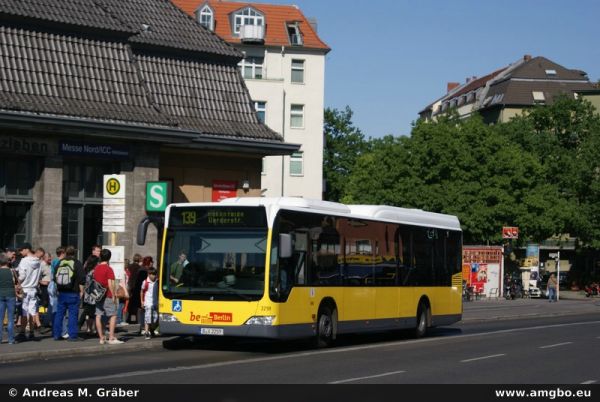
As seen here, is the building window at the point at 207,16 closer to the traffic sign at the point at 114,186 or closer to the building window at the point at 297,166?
the building window at the point at 297,166

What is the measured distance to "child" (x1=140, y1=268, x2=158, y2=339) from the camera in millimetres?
24625

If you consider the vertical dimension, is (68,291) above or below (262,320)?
above

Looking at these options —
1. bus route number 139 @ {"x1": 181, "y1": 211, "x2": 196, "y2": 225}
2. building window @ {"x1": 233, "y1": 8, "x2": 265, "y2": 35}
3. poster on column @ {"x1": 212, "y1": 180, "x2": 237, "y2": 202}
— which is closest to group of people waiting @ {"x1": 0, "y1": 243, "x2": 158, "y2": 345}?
bus route number 139 @ {"x1": 181, "y1": 211, "x2": 196, "y2": 225}

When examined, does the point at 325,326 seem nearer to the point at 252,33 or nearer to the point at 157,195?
the point at 157,195

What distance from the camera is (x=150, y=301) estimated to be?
24.7m

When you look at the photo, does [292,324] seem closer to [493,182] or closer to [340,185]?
[493,182]

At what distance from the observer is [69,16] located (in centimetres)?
3191

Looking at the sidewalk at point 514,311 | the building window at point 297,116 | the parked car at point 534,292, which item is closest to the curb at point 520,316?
the sidewalk at point 514,311

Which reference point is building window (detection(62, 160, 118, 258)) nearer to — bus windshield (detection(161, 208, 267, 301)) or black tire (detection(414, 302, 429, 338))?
black tire (detection(414, 302, 429, 338))

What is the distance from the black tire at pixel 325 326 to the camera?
23.5 m

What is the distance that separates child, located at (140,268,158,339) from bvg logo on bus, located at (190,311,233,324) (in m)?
A: 2.88

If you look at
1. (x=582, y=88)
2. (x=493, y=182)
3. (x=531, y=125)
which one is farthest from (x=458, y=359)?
(x=582, y=88)

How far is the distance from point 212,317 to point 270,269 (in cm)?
140

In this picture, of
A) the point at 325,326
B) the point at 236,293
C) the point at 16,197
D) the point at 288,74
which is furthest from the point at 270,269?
the point at 288,74
